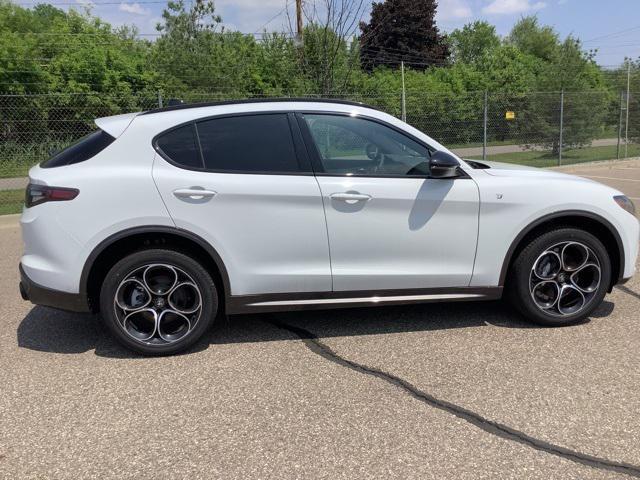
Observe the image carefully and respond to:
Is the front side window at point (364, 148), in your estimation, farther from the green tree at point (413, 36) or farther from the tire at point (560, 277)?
the green tree at point (413, 36)

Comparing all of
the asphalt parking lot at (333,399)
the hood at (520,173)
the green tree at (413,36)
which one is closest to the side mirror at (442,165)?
the hood at (520,173)

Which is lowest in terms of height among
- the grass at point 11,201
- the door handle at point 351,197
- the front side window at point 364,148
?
the grass at point 11,201

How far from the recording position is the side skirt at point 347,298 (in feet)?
13.3

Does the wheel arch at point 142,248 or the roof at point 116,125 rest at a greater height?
the roof at point 116,125

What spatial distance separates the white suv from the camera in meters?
3.83

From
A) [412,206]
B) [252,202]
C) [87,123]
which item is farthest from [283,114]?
[87,123]

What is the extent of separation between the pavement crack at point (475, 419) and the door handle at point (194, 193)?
129 cm

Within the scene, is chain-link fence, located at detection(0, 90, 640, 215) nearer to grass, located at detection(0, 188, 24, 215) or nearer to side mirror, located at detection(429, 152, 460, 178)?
grass, located at detection(0, 188, 24, 215)

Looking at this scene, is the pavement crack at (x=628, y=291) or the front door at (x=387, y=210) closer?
the front door at (x=387, y=210)

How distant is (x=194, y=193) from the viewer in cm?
385

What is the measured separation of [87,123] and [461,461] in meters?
13.4

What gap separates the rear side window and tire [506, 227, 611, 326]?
3087 millimetres

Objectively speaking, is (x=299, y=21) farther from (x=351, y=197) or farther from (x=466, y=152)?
(x=351, y=197)

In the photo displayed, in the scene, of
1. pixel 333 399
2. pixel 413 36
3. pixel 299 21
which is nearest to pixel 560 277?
pixel 333 399
